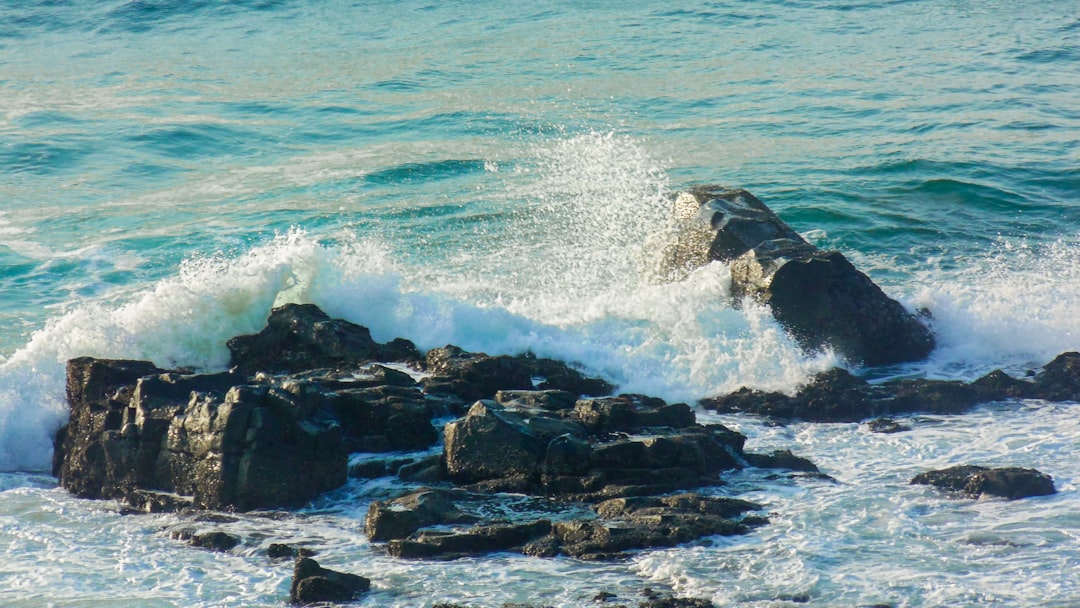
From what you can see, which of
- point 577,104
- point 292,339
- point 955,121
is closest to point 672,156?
point 577,104

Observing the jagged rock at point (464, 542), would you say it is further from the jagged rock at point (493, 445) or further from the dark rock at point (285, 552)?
the jagged rock at point (493, 445)

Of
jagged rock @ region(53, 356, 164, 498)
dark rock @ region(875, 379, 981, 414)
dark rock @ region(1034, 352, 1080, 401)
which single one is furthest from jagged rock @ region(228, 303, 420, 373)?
dark rock @ region(1034, 352, 1080, 401)

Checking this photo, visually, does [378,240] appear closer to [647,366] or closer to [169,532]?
[647,366]

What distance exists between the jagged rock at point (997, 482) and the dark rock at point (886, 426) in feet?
4.57

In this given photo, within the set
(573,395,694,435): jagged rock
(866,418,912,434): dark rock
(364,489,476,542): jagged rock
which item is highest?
(573,395,694,435): jagged rock

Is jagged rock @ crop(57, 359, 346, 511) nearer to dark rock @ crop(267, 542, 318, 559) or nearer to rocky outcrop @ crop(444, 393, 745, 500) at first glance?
dark rock @ crop(267, 542, 318, 559)

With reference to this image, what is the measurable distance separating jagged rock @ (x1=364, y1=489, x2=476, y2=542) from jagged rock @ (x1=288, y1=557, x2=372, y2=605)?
715mm

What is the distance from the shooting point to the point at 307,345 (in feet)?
38.1

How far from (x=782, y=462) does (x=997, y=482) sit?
5.21ft

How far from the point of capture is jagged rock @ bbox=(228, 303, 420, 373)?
37.7 feet

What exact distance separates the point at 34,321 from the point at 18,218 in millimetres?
5228

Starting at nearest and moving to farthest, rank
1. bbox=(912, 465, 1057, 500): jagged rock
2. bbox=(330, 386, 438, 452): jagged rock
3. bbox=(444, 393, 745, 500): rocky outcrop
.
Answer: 1. bbox=(912, 465, 1057, 500): jagged rock
2. bbox=(444, 393, 745, 500): rocky outcrop
3. bbox=(330, 386, 438, 452): jagged rock

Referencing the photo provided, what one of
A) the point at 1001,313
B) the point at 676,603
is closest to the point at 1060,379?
the point at 1001,313

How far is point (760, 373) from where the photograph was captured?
459 inches
